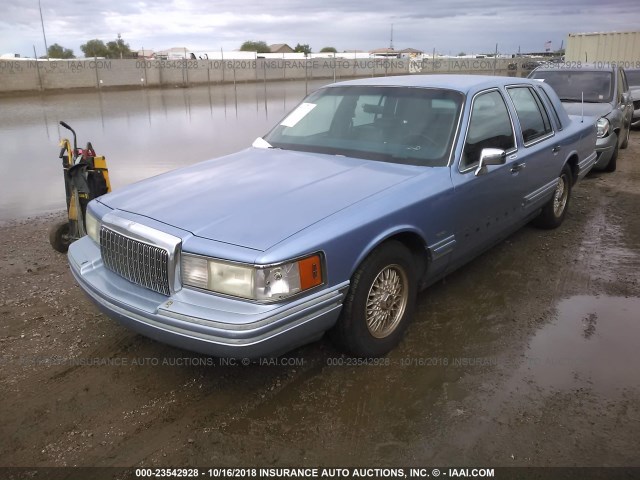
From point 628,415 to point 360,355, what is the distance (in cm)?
151

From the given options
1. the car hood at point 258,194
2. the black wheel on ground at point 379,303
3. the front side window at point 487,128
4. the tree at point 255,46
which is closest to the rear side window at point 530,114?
the front side window at point 487,128

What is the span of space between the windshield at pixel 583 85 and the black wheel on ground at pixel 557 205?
4056 mm

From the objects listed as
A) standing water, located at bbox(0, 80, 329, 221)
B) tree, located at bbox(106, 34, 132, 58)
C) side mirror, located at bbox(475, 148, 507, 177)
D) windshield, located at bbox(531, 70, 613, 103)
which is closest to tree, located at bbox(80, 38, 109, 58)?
tree, located at bbox(106, 34, 132, 58)

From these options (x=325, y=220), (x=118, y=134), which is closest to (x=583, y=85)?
(x=325, y=220)

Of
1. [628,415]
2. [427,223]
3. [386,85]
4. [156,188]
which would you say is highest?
[386,85]

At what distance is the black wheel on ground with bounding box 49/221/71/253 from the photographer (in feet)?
17.6

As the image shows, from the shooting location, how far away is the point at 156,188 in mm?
3615

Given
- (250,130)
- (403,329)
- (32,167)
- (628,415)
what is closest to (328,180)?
(403,329)

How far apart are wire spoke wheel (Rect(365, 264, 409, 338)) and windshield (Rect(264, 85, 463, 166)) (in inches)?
34.7

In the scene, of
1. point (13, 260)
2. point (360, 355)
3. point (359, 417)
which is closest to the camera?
point (359, 417)

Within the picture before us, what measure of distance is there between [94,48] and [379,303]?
75.9 meters

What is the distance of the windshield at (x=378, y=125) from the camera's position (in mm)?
3979

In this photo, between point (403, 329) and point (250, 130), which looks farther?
point (250, 130)

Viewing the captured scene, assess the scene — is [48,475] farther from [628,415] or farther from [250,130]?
[250,130]
